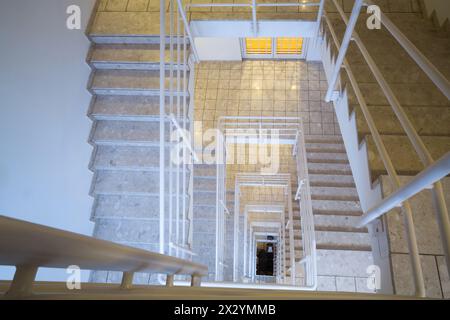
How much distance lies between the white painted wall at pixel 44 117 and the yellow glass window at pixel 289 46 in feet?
12.5

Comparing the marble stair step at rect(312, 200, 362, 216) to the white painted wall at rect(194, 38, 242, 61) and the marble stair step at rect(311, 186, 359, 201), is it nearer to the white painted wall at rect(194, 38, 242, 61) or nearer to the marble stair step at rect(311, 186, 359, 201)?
the marble stair step at rect(311, 186, 359, 201)

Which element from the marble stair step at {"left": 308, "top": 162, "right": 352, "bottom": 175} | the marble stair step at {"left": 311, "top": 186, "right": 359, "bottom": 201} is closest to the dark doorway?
the marble stair step at {"left": 308, "top": 162, "right": 352, "bottom": 175}

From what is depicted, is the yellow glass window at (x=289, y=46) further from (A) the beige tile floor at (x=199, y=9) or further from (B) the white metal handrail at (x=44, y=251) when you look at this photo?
(B) the white metal handrail at (x=44, y=251)

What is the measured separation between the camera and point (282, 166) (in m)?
4.71

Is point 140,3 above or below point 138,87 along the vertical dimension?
above

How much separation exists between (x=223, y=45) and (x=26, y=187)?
4324mm

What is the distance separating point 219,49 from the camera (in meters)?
5.29

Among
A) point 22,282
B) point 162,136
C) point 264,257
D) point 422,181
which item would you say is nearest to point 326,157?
point 162,136

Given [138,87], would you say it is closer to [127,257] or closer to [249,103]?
[127,257]

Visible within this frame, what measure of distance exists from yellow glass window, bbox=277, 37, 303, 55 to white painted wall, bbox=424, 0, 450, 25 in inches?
111

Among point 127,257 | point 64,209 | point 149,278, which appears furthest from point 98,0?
point 127,257

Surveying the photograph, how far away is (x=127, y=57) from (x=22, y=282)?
214cm

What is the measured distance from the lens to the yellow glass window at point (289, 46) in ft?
17.6
